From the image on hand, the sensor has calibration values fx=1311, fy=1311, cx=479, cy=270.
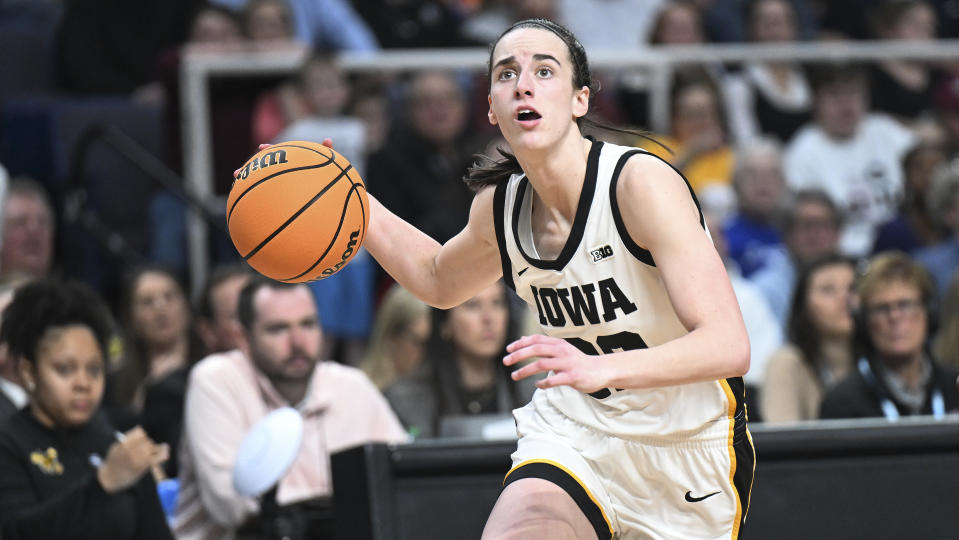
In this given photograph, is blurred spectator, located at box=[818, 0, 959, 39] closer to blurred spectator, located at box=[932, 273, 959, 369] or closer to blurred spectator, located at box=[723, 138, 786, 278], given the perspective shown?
blurred spectator, located at box=[723, 138, 786, 278]

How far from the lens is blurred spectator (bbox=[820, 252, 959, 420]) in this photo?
603 centimetres

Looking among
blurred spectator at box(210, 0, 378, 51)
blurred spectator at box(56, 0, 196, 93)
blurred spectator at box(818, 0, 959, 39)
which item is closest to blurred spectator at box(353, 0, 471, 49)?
blurred spectator at box(210, 0, 378, 51)

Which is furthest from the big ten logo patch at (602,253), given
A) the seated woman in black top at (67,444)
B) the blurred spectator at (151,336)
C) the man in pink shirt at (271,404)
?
the blurred spectator at (151,336)

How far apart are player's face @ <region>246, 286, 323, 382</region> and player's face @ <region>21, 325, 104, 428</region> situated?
2.97 feet

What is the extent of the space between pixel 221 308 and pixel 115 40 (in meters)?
4.16

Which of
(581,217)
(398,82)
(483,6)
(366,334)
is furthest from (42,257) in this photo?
(581,217)

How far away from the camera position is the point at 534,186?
3.70m

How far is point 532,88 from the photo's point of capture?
3.52 m

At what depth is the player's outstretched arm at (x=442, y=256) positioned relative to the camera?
12.9ft

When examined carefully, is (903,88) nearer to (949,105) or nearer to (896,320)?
(949,105)

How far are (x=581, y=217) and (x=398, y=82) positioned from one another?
563cm

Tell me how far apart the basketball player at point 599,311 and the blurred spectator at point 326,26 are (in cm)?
599

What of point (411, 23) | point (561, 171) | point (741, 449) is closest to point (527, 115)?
point (561, 171)

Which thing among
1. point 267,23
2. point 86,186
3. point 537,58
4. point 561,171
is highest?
point 267,23
